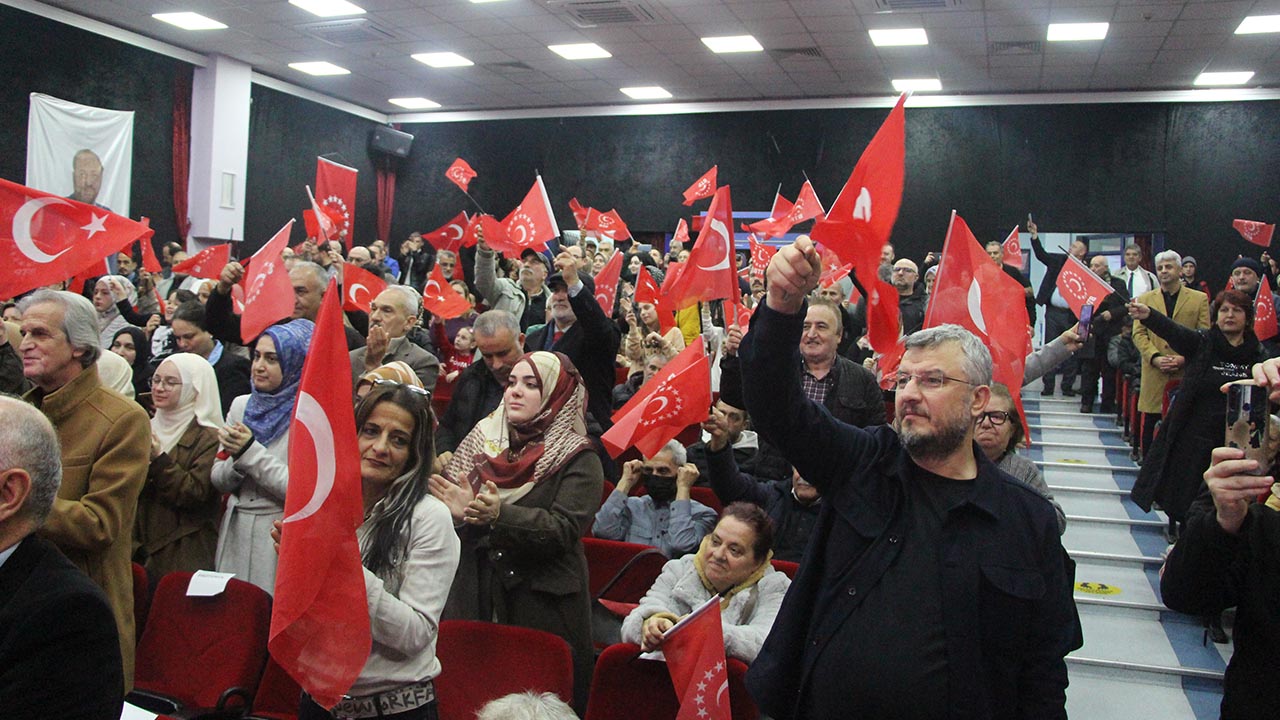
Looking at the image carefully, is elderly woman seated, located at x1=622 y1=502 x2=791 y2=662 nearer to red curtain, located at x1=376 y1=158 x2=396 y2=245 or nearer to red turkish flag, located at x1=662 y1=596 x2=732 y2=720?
red turkish flag, located at x1=662 y1=596 x2=732 y2=720

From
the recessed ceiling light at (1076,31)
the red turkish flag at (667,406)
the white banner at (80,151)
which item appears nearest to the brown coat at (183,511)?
the red turkish flag at (667,406)

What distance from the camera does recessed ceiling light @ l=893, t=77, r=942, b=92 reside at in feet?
46.1

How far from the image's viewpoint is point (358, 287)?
19.0ft

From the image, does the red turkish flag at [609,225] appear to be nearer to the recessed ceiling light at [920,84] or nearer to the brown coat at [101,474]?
the recessed ceiling light at [920,84]

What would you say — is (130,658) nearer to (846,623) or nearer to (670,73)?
(846,623)

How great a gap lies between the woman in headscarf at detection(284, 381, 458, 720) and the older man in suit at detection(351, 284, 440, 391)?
1.99 m

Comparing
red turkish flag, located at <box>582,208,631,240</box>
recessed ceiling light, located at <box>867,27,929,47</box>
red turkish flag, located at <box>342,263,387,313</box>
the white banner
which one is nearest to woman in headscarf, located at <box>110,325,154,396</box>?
red turkish flag, located at <box>342,263,387,313</box>

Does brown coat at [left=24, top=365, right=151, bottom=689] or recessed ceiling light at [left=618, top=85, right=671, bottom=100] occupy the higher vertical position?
recessed ceiling light at [left=618, top=85, right=671, bottom=100]

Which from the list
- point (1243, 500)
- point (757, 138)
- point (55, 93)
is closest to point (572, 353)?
point (1243, 500)

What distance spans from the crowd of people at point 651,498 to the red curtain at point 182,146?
30.5ft

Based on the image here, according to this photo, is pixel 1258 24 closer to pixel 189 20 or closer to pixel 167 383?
pixel 167 383

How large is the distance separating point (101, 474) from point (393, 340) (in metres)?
1.99

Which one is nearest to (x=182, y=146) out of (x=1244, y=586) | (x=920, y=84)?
(x=920, y=84)

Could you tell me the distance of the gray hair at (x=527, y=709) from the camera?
2.22 m
